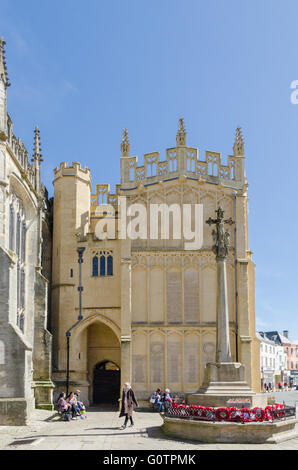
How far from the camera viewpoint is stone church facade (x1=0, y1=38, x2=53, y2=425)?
851 inches

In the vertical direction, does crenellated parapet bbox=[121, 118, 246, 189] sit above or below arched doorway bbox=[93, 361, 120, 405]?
above

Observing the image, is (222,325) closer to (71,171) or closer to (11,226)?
(11,226)

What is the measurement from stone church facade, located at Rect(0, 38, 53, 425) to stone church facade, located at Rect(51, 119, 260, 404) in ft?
10.3

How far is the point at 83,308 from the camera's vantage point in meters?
32.3

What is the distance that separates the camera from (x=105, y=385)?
1344 inches

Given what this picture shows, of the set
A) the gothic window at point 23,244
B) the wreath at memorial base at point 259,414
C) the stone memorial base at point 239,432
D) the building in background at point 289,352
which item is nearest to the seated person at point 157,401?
the gothic window at point 23,244

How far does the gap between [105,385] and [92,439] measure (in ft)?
57.1

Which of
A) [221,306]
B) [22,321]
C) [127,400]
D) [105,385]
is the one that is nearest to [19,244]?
[22,321]

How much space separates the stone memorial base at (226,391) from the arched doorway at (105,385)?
52.2 feet

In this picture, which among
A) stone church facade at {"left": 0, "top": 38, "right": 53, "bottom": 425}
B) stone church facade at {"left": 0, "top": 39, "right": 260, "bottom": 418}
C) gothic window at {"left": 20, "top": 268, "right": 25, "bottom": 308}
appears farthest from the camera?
stone church facade at {"left": 0, "top": 39, "right": 260, "bottom": 418}

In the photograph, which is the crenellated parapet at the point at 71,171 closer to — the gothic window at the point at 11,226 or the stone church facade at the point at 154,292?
the stone church facade at the point at 154,292

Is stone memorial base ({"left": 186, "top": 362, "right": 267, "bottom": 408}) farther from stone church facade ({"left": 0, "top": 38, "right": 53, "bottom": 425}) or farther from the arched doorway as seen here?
the arched doorway

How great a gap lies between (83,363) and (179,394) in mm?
5785

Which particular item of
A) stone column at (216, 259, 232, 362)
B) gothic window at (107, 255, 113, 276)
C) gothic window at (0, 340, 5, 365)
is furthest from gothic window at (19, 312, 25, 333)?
stone column at (216, 259, 232, 362)
